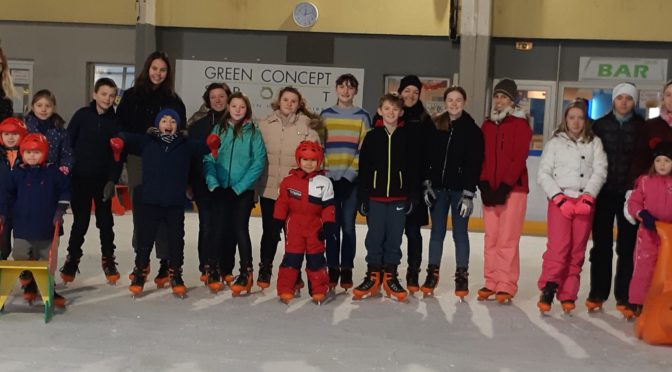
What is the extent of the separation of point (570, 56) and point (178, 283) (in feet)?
21.7

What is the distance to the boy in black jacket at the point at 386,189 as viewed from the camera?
4.79 meters

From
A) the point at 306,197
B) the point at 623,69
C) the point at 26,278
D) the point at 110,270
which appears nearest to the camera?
the point at 26,278

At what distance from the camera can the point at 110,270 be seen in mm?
5117

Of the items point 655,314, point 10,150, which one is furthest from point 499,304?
point 10,150

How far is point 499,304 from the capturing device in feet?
16.0

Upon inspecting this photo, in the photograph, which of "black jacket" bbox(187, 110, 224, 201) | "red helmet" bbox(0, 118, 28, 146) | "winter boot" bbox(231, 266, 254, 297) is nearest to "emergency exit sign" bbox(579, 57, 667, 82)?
"black jacket" bbox(187, 110, 224, 201)

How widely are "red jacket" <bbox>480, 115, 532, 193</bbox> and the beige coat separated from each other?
38.9 inches

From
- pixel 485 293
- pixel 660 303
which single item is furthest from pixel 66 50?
pixel 660 303

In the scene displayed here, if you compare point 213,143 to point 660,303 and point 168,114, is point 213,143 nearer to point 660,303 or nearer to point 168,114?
point 168,114

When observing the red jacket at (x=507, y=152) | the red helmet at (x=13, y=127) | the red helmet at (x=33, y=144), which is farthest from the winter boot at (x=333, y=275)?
the red helmet at (x=13, y=127)

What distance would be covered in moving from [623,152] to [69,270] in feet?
10.6

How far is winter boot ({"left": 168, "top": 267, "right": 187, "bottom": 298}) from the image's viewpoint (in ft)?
15.5

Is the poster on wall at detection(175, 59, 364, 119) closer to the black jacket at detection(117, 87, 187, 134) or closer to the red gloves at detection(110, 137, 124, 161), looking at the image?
the black jacket at detection(117, 87, 187, 134)

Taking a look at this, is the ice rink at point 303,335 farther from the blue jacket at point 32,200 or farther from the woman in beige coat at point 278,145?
the blue jacket at point 32,200
